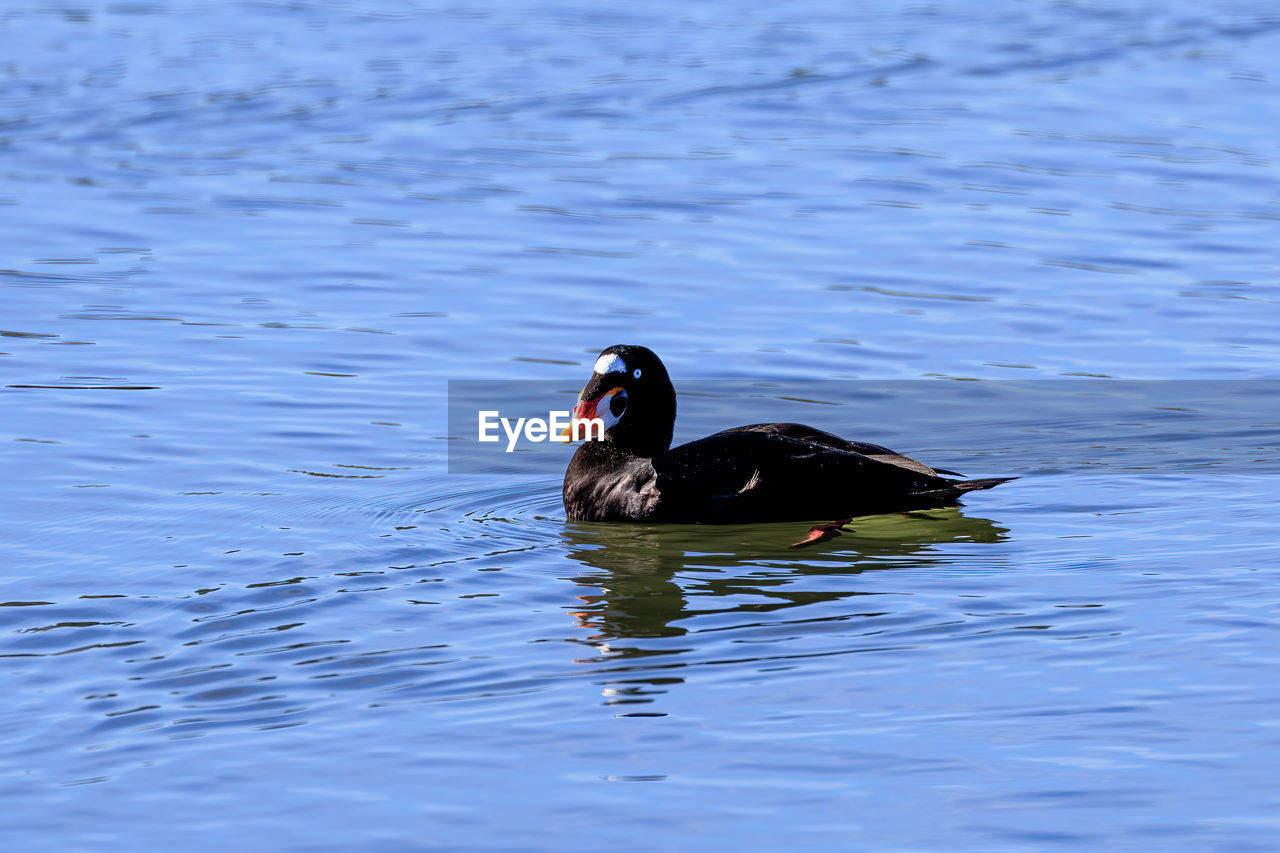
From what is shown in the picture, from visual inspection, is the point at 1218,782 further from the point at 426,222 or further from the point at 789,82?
the point at 789,82

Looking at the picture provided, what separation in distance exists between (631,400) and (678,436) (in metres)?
1.52

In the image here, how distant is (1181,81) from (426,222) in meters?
11.2

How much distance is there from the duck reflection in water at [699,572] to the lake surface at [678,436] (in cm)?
4

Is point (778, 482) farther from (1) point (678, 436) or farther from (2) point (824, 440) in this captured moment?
(1) point (678, 436)

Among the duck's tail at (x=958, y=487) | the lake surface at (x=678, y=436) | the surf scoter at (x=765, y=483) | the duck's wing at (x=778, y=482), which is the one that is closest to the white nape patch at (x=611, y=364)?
the surf scoter at (x=765, y=483)

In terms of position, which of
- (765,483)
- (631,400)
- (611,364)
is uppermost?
(611,364)

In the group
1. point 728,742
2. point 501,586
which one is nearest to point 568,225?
point 501,586

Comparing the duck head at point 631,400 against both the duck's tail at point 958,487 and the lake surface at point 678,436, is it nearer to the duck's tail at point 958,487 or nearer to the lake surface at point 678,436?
the lake surface at point 678,436

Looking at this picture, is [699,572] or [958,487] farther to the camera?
[958,487]

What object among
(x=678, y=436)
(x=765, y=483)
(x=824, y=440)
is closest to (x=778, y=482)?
(x=765, y=483)

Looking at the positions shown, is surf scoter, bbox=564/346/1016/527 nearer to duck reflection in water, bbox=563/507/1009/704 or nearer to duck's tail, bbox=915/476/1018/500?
duck's tail, bbox=915/476/1018/500

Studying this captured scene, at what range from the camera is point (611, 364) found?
34.6 feet

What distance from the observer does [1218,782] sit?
6270 mm

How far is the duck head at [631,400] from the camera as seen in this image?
1053 centimetres
